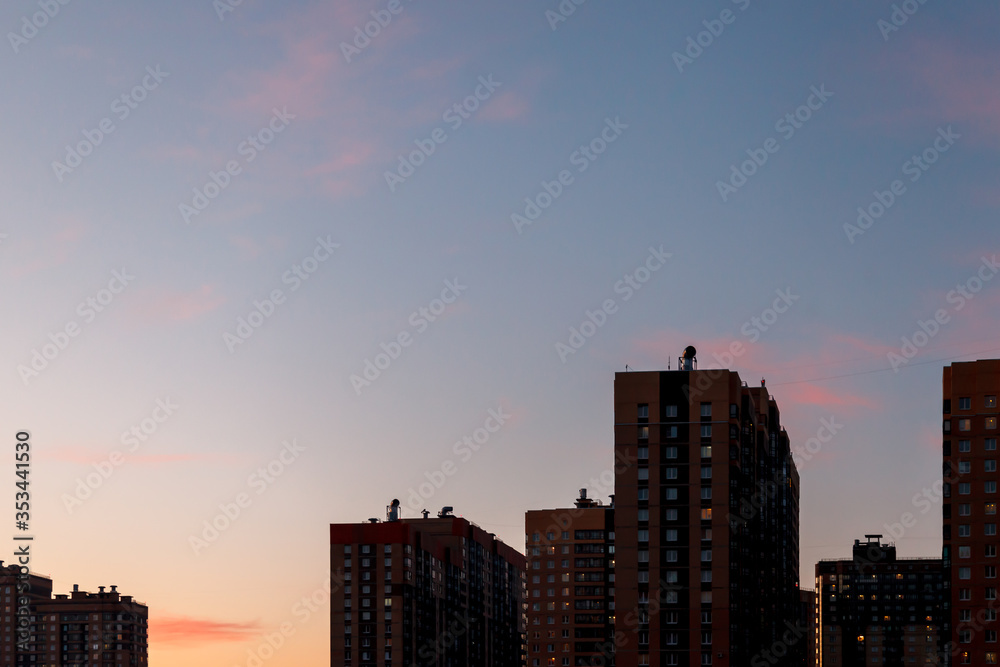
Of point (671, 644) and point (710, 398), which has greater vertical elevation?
point (710, 398)

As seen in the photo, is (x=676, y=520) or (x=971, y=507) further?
(x=971, y=507)

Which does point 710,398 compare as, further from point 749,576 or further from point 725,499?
point 749,576

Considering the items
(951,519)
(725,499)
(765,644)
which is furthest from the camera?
(765,644)

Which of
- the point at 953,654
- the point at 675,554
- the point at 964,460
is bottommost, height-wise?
the point at 953,654

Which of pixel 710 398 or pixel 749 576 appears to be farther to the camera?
pixel 749 576

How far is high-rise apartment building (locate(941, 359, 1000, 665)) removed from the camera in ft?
550

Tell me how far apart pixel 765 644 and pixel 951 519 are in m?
34.7

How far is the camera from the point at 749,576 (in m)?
183

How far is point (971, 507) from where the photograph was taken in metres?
173

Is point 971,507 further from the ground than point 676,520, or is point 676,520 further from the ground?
point 971,507

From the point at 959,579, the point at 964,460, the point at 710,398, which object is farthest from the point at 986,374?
the point at 710,398

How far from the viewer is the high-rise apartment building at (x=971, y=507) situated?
167750 millimetres

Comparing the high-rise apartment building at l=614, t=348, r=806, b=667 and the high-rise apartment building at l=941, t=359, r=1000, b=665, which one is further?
the high-rise apartment building at l=941, t=359, r=1000, b=665

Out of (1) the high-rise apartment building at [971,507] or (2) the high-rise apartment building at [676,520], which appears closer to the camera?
(2) the high-rise apartment building at [676,520]
